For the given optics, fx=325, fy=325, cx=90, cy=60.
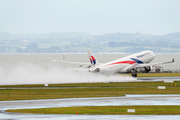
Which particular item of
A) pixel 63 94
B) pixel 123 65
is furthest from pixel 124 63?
pixel 63 94

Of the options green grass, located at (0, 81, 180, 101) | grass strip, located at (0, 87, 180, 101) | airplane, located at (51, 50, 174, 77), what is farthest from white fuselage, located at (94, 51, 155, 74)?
grass strip, located at (0, 87, 180, 101)

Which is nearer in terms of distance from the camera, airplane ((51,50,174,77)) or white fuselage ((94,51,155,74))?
airplane ((51,50,174,77))

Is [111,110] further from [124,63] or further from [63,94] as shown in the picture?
[124,63]

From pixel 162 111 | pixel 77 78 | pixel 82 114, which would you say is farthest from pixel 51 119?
pixel 77 78

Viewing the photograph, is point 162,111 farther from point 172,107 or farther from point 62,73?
point 62,73

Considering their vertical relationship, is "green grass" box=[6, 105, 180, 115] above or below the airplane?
above

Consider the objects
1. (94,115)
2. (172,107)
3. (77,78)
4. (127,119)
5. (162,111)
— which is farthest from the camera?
(77,78)

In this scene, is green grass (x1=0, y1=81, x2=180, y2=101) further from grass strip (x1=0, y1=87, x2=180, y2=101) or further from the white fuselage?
the white fuselage

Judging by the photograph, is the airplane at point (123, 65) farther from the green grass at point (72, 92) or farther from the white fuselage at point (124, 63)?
the green grass at point (72, 92)

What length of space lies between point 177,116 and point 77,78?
171 feet

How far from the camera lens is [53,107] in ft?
115

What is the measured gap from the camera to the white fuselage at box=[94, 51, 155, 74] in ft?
261

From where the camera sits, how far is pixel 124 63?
83875 mm

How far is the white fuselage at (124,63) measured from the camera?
261ft
